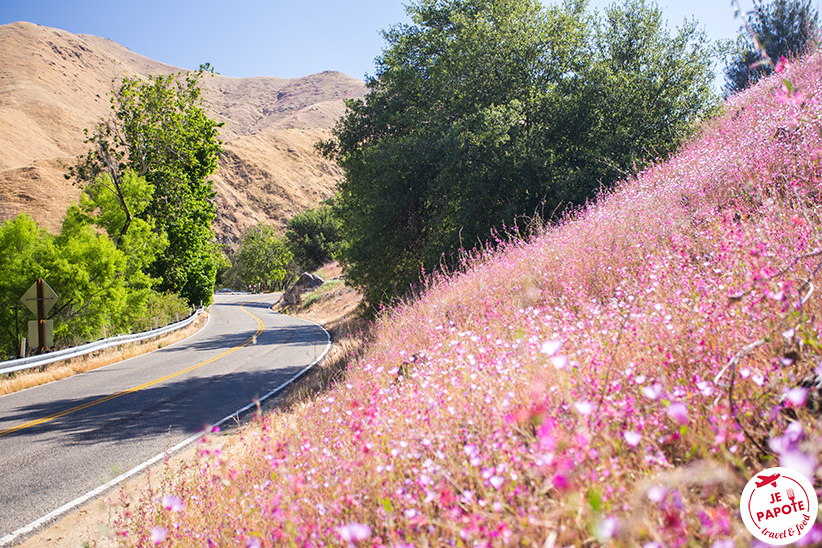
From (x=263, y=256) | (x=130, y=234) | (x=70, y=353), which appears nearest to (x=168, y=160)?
(x=130, y=234)

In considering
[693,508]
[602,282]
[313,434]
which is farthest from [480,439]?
[602,282]

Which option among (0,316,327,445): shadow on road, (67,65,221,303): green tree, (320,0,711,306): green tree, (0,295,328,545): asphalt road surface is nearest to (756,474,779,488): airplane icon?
(0,295,328,545): asphalt road surface

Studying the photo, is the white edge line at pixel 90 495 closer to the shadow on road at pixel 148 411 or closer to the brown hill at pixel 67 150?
the shadow on road at pixel 148 411

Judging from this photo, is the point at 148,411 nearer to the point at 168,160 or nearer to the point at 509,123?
the point at 509,123

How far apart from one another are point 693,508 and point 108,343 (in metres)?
20.5

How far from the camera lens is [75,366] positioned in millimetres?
14469

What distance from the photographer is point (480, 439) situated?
266cm

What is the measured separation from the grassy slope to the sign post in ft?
43.4

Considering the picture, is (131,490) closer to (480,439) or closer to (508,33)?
(480,439)

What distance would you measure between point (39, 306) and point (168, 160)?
1506 centimetres

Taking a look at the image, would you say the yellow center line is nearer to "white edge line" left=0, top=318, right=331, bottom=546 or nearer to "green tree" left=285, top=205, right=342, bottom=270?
"white edge line" left=0, top=318, right=331, bottom=546

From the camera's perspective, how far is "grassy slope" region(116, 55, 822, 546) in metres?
1.77

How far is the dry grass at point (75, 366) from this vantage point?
12.1 meters

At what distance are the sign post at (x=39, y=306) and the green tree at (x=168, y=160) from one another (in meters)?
8.25
